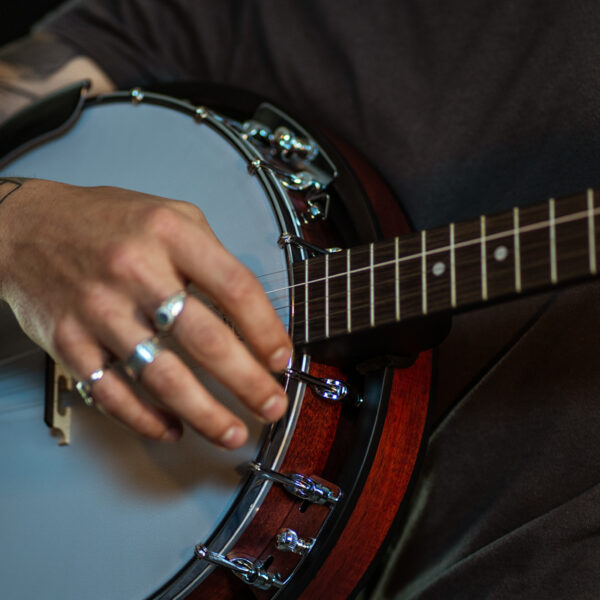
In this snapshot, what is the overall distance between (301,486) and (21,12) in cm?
111

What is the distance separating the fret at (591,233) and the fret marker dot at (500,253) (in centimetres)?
5

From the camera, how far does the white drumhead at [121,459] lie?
53 cm

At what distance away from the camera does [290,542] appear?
499mm

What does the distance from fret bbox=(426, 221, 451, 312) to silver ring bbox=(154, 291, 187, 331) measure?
0.17 meters

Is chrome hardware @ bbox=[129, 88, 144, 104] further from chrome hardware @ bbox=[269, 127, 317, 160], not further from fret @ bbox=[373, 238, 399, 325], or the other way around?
fret @ bbox=[373, 238, 399, 325]

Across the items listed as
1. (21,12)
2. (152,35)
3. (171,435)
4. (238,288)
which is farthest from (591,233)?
(21,12)

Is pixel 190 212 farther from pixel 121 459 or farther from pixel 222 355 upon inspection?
pixel 121 459

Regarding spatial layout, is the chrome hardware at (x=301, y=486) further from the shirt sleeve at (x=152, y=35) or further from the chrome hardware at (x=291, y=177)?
the shirt sleeve at (x=152, y=35)

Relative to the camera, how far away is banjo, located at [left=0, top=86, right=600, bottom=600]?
0.44 meters

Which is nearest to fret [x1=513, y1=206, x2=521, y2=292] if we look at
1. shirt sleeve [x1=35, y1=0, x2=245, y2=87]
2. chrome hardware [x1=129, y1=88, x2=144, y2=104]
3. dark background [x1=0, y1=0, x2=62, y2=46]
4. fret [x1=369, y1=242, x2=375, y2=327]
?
fret [x1=369, y1=242, x2=375, y2=327]

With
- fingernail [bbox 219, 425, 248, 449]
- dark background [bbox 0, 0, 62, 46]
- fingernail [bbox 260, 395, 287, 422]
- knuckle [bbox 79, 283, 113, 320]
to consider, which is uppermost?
dark background [bbox 0, 0, 62, 46]

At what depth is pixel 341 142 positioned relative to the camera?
0.73 m

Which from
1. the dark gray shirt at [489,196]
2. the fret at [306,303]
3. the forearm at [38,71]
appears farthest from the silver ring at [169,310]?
the forearm at [38,71]

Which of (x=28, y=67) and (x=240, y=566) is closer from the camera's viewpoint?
(x=240, y=566)
